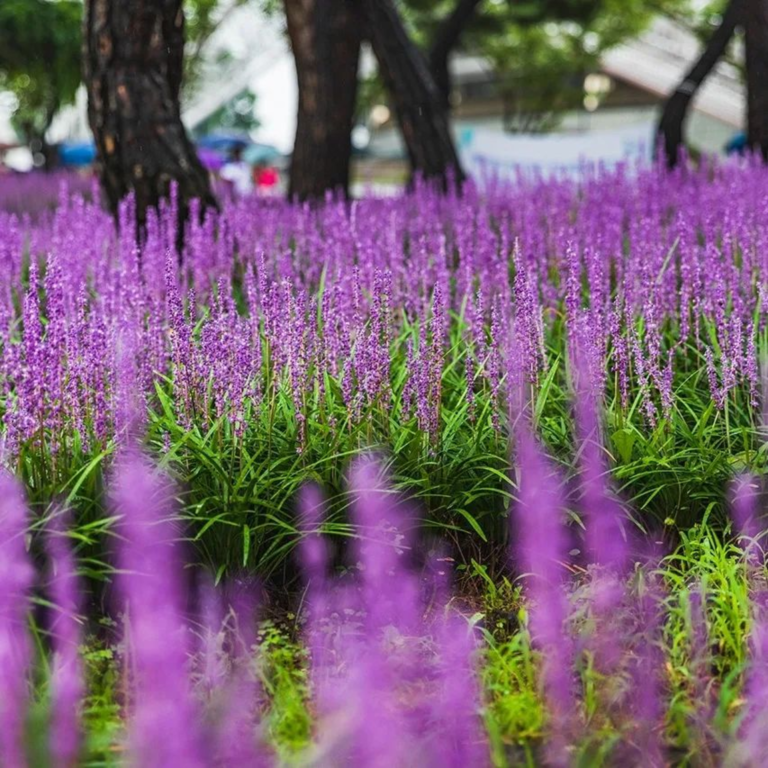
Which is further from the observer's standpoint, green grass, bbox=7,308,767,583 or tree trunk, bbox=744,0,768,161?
tree trunk, bbox=744,0,768,161

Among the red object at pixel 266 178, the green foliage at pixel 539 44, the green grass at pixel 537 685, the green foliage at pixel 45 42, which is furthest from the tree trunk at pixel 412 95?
the green foliage at pixel 539 44

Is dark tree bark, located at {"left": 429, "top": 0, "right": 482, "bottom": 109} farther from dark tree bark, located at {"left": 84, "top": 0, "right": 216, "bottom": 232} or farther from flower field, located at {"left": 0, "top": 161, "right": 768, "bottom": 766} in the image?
flower field, located at {"left": 0, "top": 161, "right": 768, "bottom": 766}

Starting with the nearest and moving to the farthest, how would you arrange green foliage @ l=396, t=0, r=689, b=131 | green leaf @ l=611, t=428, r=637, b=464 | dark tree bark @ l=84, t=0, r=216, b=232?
green leaf @ l=611, t=428, r=637, b=464 < dark tree bark @ l=84, t=0, r=216, b=232 < green foliage @ l=396, t=0, r=689, b=131

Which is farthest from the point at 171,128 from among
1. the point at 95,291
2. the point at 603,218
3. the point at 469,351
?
the point at 469,351

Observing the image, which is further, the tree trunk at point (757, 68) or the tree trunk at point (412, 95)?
the tree trunk at point (412, 95)

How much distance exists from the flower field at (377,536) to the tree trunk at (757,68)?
7797 millimetres

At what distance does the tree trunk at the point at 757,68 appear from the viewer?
39.2 ft

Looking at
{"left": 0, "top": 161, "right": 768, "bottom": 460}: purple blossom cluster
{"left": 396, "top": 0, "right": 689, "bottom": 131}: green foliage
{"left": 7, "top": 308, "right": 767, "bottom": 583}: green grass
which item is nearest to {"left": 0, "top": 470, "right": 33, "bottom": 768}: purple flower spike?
{"left": 7, "top": 308, "right": 767, "bottom": 583}: green grass

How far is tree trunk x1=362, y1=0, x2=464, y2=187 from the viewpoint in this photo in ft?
39.6

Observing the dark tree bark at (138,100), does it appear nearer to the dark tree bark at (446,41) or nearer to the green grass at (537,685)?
the green grass at (537,685)

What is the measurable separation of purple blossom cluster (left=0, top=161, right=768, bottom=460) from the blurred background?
12.8 feet

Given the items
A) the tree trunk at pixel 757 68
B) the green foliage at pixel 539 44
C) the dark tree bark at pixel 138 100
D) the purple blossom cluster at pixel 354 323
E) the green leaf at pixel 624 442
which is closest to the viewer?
the purple blossom cluster at pixel 354 323

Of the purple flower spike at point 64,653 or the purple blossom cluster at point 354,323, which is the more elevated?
the purple blossom cluster at point 354,323

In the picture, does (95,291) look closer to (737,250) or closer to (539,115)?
(737,250)
